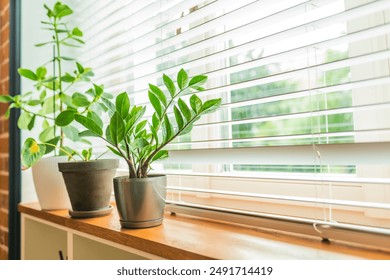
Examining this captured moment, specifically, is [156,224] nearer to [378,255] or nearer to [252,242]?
[252,242]

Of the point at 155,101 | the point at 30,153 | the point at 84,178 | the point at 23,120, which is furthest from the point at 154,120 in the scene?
the point at 23,120

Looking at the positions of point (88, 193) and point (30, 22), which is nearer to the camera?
point (88, 193)

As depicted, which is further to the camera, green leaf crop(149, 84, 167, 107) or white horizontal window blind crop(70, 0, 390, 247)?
green leaf crop(149, 84, 167, 107)

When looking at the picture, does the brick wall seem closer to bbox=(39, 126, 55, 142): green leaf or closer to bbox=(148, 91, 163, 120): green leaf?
bbox=(39, 126, 55, 142): green leaf

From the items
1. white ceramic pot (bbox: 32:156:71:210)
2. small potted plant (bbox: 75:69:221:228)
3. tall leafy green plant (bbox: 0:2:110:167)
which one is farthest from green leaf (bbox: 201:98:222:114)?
white ceramic pot (bbox: 32:156:71:210)

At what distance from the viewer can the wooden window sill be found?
0.63 m

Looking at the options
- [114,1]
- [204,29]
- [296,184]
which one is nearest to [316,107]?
[296,184]

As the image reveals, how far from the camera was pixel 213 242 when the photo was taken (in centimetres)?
71

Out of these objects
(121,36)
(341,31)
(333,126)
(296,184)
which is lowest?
(296,184)

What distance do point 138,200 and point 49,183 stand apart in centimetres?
51

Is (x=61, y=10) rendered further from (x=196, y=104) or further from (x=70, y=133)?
(x=196, y=104)

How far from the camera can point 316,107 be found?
755mm

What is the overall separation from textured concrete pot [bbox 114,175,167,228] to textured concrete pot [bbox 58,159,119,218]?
0.18 metres

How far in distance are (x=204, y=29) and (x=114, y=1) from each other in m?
0.55
